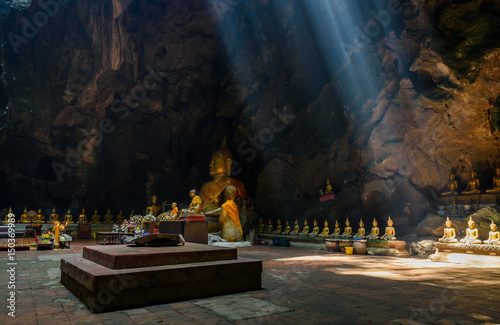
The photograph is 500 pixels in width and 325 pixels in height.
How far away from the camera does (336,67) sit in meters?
14.2

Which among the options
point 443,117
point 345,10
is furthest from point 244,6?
point 443,117

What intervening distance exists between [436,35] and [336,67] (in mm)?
4985

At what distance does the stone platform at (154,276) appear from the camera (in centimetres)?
318

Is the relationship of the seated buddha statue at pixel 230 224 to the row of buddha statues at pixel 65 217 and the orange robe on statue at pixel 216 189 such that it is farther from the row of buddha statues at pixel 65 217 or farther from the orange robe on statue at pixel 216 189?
the row of buddha statues at pixel 65 217

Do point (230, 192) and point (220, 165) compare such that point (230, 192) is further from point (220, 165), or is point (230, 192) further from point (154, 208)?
point (154, 208)

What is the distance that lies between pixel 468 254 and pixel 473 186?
9.94 ft

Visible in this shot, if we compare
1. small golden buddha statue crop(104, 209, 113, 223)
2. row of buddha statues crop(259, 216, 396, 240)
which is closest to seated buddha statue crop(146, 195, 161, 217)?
small golden buddha statue crop(104, 209, 113, 223)

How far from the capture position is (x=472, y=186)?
9656 mm

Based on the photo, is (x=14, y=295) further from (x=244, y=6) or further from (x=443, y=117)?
(x=244, y=6)

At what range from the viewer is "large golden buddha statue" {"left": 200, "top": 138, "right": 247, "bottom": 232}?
51.2ft

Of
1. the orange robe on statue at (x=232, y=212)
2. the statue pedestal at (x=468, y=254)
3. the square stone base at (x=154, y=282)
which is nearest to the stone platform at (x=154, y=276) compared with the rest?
the square stone base at (x=154, y=282)

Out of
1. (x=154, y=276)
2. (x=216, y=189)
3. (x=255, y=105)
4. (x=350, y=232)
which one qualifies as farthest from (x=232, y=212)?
(x=154, y=276)

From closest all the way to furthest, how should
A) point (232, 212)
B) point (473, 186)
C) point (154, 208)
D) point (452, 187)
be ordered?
point (473, 186) < point (452, 187) < point (232, 212) < point (154, 208)

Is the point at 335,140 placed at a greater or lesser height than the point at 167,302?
greater
